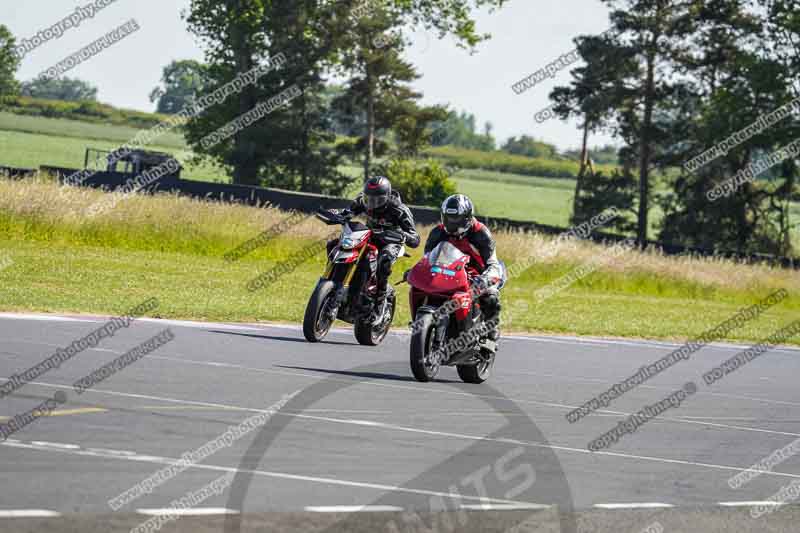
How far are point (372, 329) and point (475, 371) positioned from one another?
8.95 feet

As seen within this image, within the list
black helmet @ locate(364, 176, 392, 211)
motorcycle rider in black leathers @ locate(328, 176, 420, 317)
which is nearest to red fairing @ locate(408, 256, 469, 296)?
motorcycle rider in black leathers @ locate(328, 176, 420, 317)

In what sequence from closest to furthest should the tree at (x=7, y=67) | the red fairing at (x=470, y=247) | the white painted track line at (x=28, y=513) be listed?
the white painted track line at (x=28, y=513) < the red fairing at (x=470, y=247) < the tree at (x=7, y=67)

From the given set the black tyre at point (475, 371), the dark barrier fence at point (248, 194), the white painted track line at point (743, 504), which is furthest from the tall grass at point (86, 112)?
the white painted track line at point (743, 504)

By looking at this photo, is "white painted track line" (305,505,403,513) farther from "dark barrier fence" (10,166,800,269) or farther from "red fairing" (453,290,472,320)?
"dark barrier fence" (10,166,800,269)

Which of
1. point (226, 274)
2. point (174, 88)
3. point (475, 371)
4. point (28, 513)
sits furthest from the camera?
point (174, 88)

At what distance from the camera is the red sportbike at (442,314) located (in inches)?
477

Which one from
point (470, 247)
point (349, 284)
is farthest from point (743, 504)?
point (349, 284)

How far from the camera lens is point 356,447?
28.6 ft

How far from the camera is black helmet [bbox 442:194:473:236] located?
12.5 metres

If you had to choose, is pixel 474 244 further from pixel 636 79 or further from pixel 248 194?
pixel 636 79

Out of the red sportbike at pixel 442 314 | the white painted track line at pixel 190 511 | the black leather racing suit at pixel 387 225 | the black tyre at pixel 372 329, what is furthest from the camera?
the black tyre at pixel 372 329

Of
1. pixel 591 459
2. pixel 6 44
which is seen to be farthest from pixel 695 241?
pixel 6 44

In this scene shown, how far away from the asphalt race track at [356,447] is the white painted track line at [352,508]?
0.07 feet

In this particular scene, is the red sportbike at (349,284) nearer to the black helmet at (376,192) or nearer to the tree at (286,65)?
the black helmet at (376,192)
